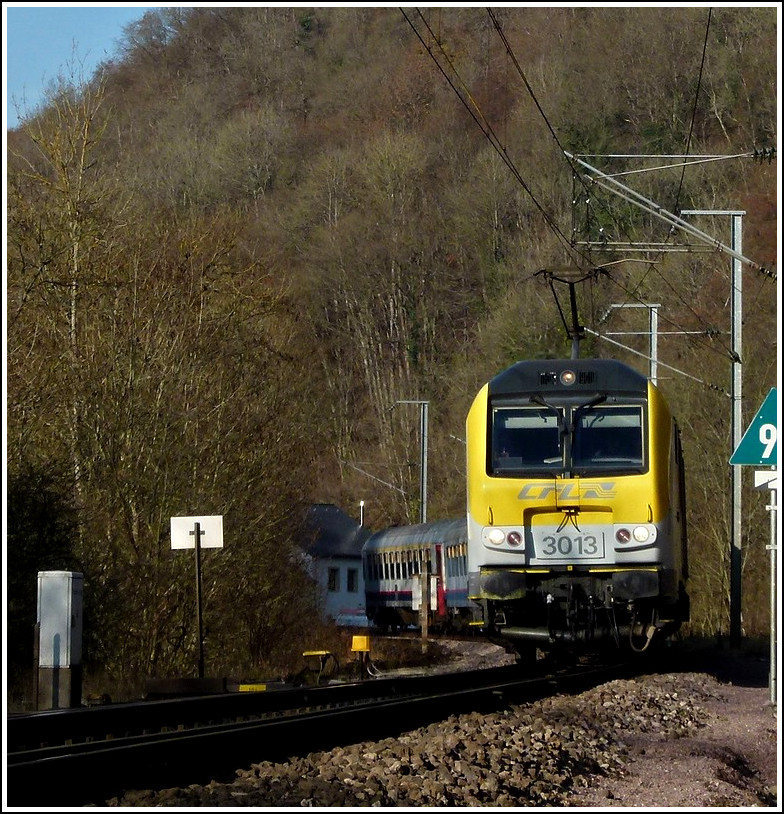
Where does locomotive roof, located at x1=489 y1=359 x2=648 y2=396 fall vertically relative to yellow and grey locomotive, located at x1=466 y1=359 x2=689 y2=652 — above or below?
above

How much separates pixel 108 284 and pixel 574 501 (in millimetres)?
8433

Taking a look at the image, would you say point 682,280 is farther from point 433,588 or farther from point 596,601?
point 596,601

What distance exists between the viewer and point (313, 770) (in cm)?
866

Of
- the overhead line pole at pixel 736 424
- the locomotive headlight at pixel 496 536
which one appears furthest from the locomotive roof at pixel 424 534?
the locomotive headlight at pixel 496 536

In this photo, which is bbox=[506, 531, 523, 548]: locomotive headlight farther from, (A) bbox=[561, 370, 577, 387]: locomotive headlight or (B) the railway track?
(A) bbox=[561, 370, 577, 387]: locomotive headlight

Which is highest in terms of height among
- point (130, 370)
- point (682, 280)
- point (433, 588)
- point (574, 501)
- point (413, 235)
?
point (413, 235)

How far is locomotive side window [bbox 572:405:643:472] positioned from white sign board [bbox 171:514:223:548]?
15.8ft

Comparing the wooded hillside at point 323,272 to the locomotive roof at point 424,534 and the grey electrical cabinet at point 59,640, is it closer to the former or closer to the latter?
the grey electrical cabinet at point 59,640

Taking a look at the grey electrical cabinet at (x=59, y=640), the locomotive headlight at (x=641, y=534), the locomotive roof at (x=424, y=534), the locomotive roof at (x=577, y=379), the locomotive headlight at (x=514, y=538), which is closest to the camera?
the grey electrical cabinet at (x=59, y=640)

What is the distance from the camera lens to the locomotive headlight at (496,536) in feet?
49.3

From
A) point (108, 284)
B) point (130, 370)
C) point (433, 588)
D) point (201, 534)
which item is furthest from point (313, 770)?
point (433, 588)

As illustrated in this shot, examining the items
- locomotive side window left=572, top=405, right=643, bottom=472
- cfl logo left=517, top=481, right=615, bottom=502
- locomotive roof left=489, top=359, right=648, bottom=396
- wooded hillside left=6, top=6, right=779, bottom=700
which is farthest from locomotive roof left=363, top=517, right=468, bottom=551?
cfl logo left=517, top=481, right=615, bottom=502

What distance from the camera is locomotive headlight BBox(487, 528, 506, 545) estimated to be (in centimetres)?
1504

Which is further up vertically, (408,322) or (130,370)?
(408,322)
